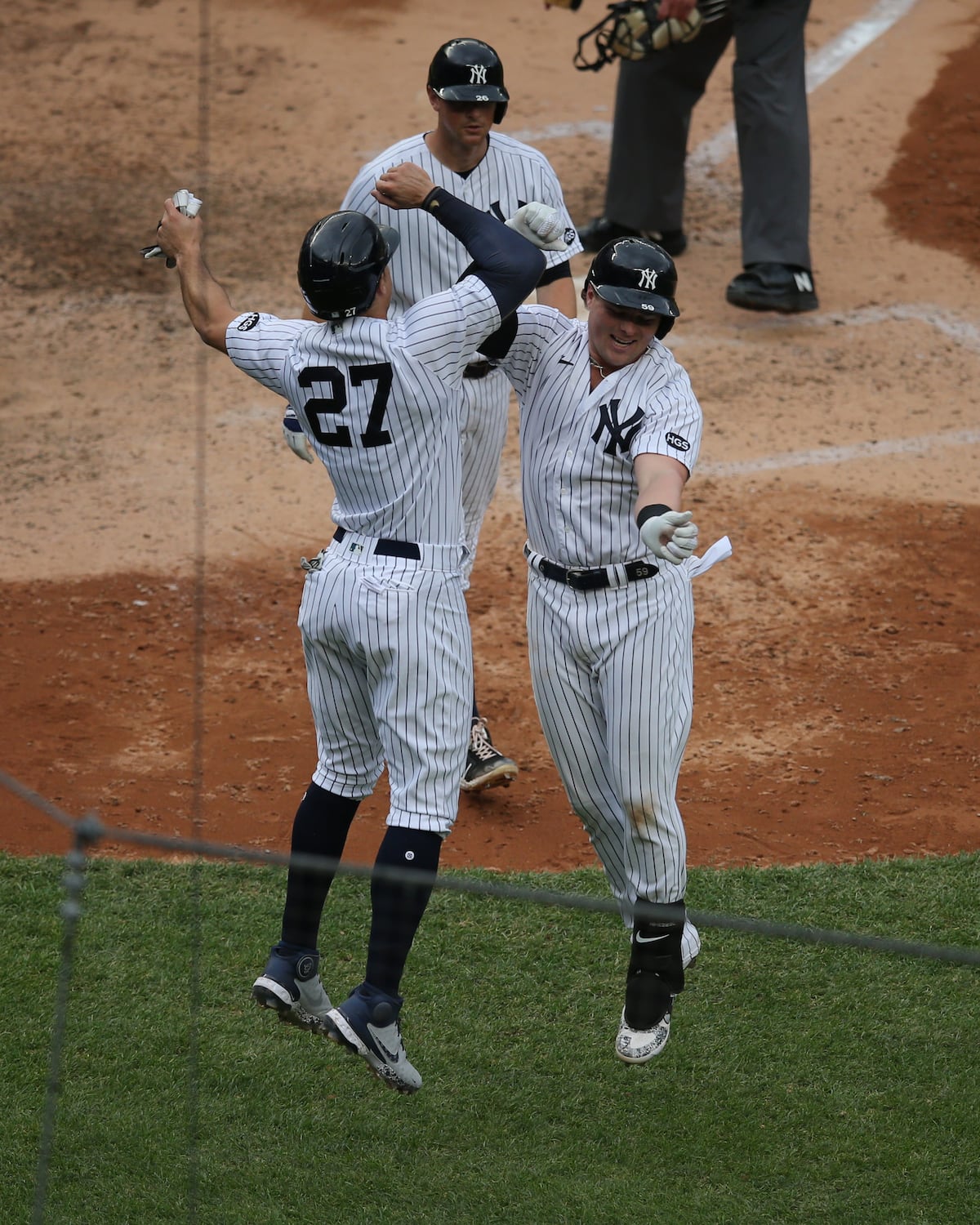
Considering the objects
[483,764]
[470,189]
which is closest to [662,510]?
[470,189]

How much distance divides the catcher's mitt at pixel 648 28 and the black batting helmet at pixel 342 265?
5.01 metres

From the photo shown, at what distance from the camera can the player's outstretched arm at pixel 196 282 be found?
12.2 feet

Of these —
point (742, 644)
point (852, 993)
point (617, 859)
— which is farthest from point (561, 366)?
point (742, 644)

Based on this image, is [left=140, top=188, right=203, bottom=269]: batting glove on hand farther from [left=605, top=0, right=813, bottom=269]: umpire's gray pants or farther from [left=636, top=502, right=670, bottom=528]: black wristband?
[left=605, top=0, right=813, bottom=269]: umpire's gray pants

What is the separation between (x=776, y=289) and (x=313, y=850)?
5.24 metres

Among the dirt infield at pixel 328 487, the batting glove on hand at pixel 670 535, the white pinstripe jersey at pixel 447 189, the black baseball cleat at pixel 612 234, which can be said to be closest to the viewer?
the batting glove on hand at pixel 670 535

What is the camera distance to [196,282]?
3719 millimetres

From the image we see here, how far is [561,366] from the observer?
3.72 m

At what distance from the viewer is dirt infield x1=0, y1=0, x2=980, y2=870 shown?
16.9ft

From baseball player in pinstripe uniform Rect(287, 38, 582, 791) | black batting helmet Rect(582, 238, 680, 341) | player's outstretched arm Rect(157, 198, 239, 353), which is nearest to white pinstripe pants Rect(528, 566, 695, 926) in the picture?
black batting helmet Rect(582, 238, 680, 341)

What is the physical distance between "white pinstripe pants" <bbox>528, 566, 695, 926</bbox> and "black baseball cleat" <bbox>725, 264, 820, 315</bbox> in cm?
468

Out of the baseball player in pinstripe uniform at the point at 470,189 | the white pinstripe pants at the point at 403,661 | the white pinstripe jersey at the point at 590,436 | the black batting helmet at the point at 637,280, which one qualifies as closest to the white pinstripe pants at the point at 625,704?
the white pinstripe jersey at the point at 590,436

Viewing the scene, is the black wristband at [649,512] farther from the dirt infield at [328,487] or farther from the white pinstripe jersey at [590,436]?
the dirt infield at [328,487]

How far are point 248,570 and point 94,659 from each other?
83 cm
